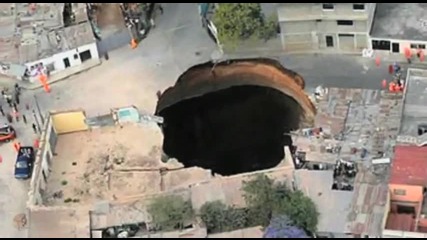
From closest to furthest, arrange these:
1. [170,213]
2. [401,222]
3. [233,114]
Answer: [401,222]
[170,213]
[233,114]

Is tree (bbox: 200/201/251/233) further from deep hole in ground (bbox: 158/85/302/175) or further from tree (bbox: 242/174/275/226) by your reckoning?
deep hole in ground (bbox: 158/85/302/175)

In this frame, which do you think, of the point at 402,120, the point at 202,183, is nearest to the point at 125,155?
the point at 202,183

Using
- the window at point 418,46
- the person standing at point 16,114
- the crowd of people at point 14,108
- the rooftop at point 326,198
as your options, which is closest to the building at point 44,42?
the crowd of people at point 14,108

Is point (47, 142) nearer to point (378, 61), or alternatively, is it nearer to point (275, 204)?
point (275, 204)

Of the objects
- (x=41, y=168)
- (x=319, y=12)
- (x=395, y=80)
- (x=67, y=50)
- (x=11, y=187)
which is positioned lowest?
(x=11, y=187)

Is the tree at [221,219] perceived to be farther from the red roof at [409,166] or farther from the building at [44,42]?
the building at [44,42]

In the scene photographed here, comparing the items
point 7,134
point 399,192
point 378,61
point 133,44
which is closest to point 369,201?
point 399,192
